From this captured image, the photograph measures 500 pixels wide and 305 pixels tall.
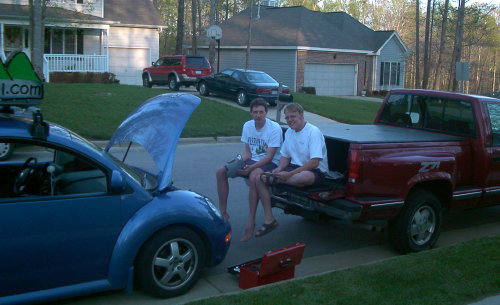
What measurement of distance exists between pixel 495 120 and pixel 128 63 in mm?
28685

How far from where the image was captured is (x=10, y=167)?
5.10 metres

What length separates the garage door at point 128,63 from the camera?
33.2 m

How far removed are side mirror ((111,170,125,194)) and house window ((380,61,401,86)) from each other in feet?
131

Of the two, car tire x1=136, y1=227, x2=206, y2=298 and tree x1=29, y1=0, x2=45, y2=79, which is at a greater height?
tree x1=29, y1=0, x2=45, y2=79

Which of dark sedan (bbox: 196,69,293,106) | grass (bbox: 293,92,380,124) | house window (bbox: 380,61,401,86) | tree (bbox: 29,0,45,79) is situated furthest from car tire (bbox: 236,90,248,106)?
house window (bbox: 380,61,401,86)

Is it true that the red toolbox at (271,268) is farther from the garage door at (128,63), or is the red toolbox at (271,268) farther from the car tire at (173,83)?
the garage door at (128,63)

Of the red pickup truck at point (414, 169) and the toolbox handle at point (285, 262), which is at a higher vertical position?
the red pickup truck at point (414, 169)

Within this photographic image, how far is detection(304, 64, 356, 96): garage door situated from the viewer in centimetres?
3716

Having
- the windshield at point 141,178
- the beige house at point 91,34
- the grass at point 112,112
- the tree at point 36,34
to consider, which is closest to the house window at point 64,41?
the beige house at point 91,34

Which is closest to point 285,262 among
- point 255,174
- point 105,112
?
point 255,174

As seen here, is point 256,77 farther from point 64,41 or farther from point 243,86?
point 64,41

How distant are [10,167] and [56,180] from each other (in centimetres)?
79

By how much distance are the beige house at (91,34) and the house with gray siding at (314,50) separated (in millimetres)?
6462

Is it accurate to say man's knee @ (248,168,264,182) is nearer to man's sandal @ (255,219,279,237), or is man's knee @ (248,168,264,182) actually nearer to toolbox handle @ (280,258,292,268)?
man's sandal @ (255,219,279,237)
